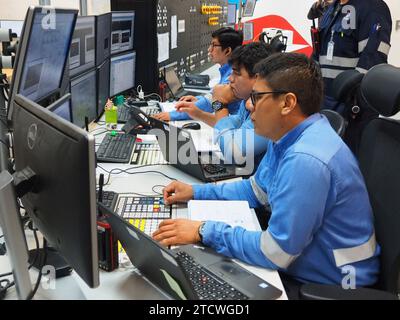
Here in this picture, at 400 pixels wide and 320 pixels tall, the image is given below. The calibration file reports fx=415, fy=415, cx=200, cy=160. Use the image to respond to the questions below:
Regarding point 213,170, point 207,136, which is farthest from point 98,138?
point 213,170

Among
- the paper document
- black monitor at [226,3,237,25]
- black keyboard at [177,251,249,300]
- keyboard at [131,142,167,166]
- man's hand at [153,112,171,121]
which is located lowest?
black keyboard at [177,251,249,300]

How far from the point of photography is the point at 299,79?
1.21 m

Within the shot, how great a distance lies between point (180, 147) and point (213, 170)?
18cm

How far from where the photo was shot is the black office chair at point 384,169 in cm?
113

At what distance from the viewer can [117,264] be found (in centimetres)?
108

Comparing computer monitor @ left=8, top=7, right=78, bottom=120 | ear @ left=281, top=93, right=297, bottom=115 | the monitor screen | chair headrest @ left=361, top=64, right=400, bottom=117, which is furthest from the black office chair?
the monitor screen

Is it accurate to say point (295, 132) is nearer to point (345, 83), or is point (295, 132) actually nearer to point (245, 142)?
→ point (245, 142)

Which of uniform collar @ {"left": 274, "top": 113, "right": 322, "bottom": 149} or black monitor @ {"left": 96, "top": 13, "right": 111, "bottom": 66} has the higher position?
black monitor @ {"left": 96, "top": 13, "right": 111, "bottom": 66}

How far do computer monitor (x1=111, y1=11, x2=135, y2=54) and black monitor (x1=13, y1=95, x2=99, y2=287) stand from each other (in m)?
1.64

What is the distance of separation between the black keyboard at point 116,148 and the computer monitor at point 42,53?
0.42 meters

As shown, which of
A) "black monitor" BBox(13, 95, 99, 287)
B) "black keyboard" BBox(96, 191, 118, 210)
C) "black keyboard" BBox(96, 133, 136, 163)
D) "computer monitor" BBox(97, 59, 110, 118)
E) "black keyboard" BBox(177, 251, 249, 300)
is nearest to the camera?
"black monitor" BBox(13, 95, 99, 287)

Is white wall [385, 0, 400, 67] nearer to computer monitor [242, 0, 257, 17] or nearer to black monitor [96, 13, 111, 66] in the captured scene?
computer monitor [242, 0, 257, 17]

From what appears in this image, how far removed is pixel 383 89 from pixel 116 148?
1195 millimetres

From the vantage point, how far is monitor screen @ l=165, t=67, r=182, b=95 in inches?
125
